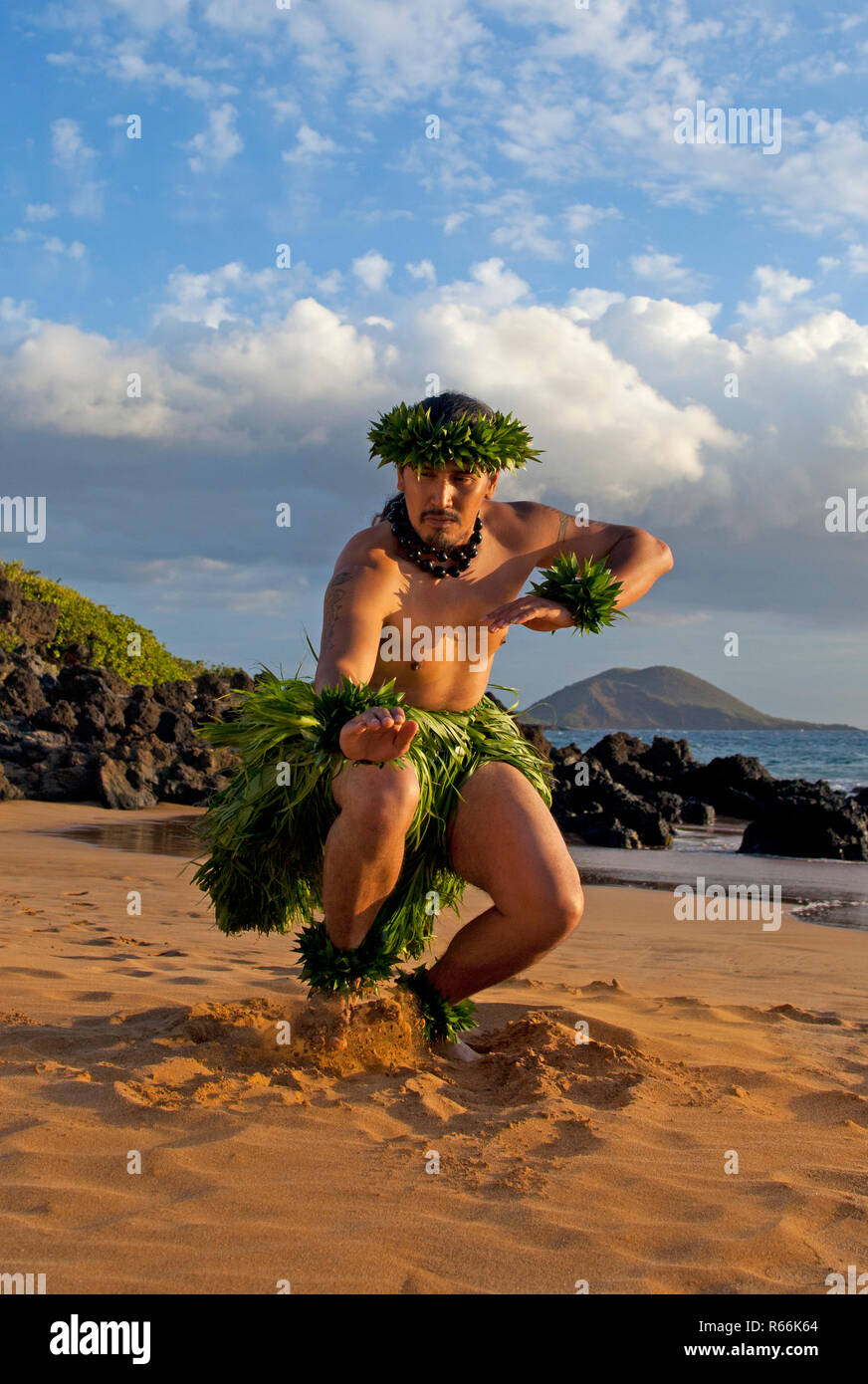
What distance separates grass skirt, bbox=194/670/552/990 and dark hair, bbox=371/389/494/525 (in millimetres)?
1018

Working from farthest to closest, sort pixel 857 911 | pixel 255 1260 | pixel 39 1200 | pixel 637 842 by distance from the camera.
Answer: pixel 637 842 → pixel 857 911 → pixel 39 1200 → pixel 255 1260

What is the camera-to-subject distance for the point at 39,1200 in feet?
7.63

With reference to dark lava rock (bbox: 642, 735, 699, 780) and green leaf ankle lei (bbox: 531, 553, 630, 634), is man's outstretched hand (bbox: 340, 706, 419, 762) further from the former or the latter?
dark lava rock (bbox: 642, 735, 699, 780)

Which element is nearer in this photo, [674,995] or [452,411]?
[452,411]

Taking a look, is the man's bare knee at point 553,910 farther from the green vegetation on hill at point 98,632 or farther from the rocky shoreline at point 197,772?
the green vegetation on hill at point 98,632

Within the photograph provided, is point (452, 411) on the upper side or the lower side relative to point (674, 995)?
upper

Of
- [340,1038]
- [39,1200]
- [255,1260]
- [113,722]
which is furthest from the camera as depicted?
[113,722]

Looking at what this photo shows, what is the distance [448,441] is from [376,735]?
3.89 feet

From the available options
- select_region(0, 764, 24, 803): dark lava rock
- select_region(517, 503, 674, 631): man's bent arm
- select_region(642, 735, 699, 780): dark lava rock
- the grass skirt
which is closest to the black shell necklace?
select_region(517, 503, 674, 631): man's bent arm

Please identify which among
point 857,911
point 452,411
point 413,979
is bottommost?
point 857,911

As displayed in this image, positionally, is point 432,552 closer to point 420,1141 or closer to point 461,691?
point 461,691
